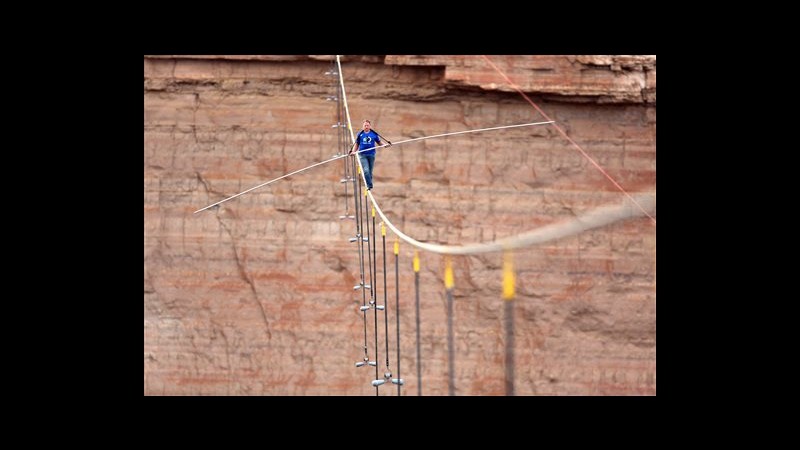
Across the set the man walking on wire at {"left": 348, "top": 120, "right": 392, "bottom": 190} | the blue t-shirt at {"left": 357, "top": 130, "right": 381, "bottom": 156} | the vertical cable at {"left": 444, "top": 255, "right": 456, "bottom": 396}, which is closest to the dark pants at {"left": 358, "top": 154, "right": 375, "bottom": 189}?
the man walking on wire at {"left": 348, "top": 120, "right": 392, "bottom": 190}

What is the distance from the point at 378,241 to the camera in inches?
295

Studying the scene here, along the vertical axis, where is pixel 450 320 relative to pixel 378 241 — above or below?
below

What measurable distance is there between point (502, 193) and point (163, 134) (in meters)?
2.41

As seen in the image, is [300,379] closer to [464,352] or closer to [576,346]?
[464,352]

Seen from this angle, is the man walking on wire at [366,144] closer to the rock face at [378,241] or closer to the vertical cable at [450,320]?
the vertical cable at [450,320]

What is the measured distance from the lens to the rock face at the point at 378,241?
7562 mm

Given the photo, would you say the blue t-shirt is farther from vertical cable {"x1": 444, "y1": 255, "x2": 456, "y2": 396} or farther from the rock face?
the rock face

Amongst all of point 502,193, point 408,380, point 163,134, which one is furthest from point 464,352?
point 163,134

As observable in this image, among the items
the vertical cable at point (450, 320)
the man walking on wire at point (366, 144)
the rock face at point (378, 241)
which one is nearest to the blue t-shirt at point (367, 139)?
the man walking on wire at point (366, 144)

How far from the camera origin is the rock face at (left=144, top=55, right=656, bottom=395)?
756cm

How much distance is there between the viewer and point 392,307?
7648 millimetres

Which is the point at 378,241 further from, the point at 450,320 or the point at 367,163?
the point at 450,320

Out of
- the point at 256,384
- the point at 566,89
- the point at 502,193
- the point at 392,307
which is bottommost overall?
the point at 256,384

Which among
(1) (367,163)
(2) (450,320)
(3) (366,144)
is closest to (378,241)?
(1) (367,163)
